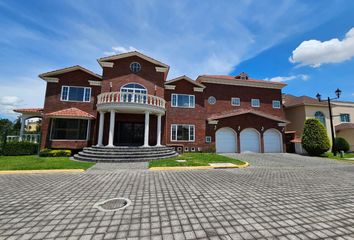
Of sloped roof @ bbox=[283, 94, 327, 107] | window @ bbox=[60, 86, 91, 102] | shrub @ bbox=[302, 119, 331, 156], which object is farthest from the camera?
sloped roof @ bbox=[283, 94, 327, 107]

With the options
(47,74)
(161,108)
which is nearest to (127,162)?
(161,108)

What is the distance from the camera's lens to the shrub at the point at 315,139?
17188mm

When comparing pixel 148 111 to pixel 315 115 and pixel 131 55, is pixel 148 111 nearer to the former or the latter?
pixel 131 55

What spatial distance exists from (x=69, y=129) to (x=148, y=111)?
784cm

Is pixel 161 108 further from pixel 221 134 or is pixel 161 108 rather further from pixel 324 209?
pixel 324 209

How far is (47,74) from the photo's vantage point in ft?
53.1

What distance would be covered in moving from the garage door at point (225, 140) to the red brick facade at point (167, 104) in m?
0.54

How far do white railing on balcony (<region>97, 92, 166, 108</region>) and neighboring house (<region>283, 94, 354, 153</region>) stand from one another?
58.9 feet

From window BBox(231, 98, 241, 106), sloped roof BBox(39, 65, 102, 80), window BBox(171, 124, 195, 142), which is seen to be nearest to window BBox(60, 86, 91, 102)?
sloped roof BBox(39, 65, 102, 80)

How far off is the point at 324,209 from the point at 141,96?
1440 centimetres

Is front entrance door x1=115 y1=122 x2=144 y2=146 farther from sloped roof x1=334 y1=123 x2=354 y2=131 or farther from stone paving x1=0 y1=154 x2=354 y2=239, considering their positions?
sloped roof x1=334 y1=123 x2=354 y2=131

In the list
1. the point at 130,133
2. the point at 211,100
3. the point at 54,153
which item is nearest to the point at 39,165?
the point at 54,153

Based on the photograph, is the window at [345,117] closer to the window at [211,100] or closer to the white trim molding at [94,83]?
the window at [211,100]

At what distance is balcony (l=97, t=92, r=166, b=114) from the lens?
14555mm
